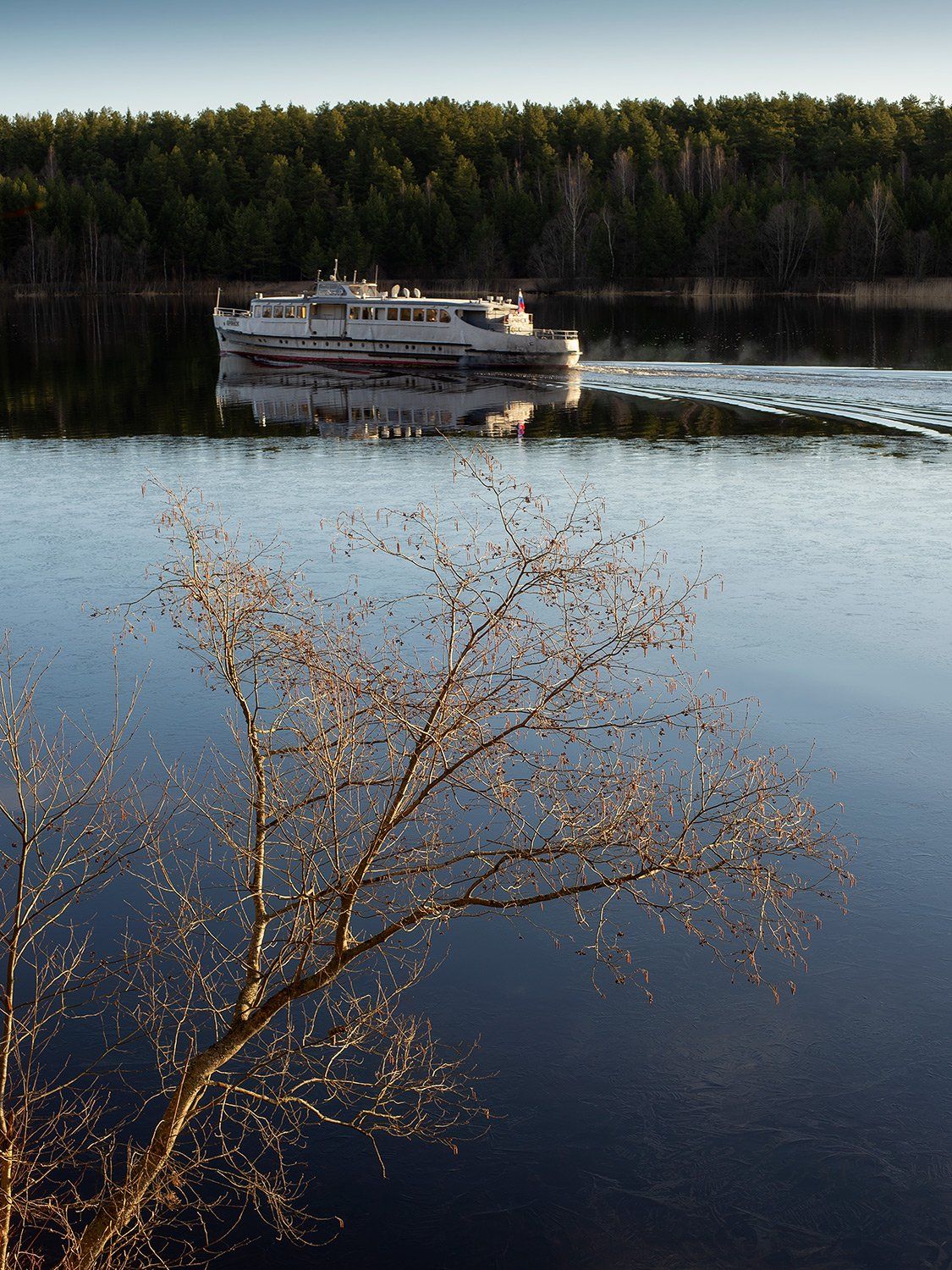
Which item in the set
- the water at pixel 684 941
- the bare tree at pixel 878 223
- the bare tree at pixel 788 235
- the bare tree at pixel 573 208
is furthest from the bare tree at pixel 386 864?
the bare tree at pixel 573 208

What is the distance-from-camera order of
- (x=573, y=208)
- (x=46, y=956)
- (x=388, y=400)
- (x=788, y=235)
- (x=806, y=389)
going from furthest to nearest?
(x=573, y=208)
(x=788, y=235)
(x=388, y=400)
(x=806, y=389)
(x=46, y=956)

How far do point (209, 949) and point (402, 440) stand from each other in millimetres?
27515

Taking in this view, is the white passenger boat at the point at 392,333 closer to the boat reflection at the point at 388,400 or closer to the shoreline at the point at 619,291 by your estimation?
the boat reflection at the point at 388,400

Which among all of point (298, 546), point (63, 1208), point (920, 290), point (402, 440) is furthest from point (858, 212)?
point (63, 1208)

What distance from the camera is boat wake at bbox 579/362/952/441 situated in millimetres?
41312

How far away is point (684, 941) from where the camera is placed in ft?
38.8

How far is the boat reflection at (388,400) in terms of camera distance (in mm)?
41250

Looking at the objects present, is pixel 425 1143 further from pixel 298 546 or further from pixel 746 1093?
pixel 298 546

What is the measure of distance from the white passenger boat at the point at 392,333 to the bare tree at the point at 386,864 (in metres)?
41.2

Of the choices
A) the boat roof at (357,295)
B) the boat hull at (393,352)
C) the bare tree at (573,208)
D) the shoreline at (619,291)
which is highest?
the bare tree at (573,208)

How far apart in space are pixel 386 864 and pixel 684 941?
8.46 ft

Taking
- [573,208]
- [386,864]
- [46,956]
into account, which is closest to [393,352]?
[386,864]

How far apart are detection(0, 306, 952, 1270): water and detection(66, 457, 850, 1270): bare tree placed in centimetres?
42

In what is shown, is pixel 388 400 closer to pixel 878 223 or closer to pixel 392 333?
pixel 392 333
